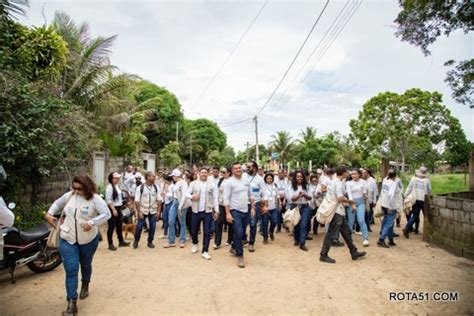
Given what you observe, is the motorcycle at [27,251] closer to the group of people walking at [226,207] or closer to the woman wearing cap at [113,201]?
the group of people walking at [226,207]

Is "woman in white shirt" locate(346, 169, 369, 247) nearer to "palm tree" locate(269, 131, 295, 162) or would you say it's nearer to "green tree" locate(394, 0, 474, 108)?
"green tree" locate(394, 0, 474, 108)

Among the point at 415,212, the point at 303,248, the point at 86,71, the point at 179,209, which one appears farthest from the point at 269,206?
the point at 86,71

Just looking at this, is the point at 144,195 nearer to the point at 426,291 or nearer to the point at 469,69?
the point at 426,291

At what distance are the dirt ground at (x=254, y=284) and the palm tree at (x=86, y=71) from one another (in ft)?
19.5

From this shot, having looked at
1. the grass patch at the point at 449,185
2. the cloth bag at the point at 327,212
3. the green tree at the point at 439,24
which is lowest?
the grass patch at the point at 449,185

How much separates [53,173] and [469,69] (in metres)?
9.93

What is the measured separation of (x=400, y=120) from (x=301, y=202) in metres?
21.9

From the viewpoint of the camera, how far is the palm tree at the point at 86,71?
9.80 meters

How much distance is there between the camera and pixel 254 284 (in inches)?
178

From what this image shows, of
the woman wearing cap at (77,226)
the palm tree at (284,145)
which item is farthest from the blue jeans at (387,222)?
the palm tree at (284,145)

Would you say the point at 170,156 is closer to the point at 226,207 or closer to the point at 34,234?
the point at 226,207

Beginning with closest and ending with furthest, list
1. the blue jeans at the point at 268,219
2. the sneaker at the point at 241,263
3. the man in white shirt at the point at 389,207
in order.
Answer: the sneaker at the point at 241,263, the man in white shirt at the point at 389,207, the blue jeans at the point at 268,219

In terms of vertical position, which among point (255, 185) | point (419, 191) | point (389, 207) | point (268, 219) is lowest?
point (268, 219)

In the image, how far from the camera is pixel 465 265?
5.44m
